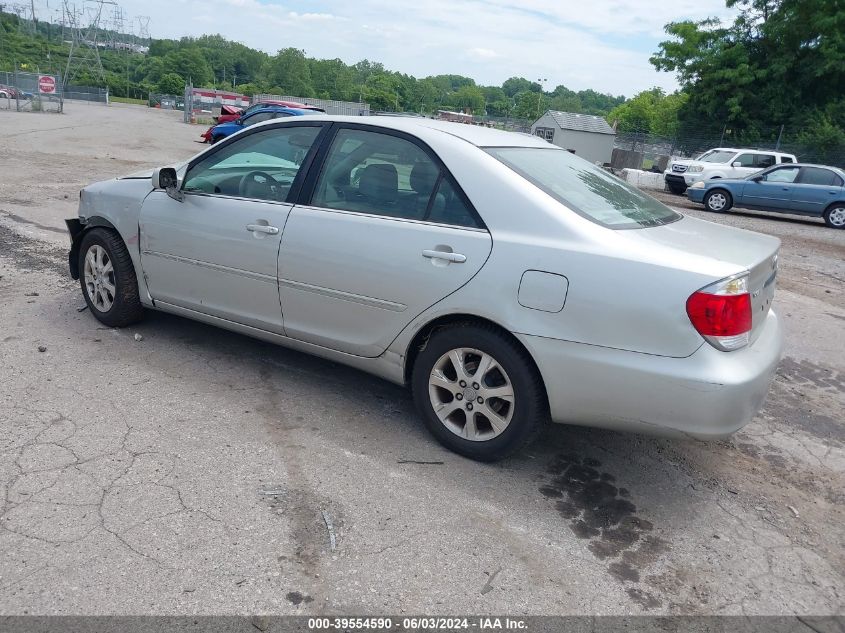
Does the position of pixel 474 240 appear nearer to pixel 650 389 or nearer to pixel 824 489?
pixel 650 389

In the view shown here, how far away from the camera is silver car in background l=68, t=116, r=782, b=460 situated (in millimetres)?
3064

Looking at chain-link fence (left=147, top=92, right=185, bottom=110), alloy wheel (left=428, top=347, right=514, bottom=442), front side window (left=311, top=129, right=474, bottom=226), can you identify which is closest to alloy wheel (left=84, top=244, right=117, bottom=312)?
front side window (left=311, top=129, right=474, bottom=226)

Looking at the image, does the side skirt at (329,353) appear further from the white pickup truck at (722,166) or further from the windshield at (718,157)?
the windshield at (718,157)

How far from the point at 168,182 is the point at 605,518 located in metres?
3.37

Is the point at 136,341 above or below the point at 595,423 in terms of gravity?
below

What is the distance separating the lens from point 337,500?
320 centimetres

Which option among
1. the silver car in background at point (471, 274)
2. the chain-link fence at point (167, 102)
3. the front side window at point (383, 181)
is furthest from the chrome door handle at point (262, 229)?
the chain-link fence at point (167, 102)

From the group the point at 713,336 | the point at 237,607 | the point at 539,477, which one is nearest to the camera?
the point at 237,607

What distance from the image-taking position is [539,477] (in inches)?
140

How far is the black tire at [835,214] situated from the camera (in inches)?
672

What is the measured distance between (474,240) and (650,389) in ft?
3.59

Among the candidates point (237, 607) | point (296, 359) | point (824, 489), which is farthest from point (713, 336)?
point (296, 359)

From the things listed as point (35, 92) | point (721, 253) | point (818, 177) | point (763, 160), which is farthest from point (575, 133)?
point (721, 253)

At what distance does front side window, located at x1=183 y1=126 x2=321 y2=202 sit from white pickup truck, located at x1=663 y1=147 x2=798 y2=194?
20.4 metres
